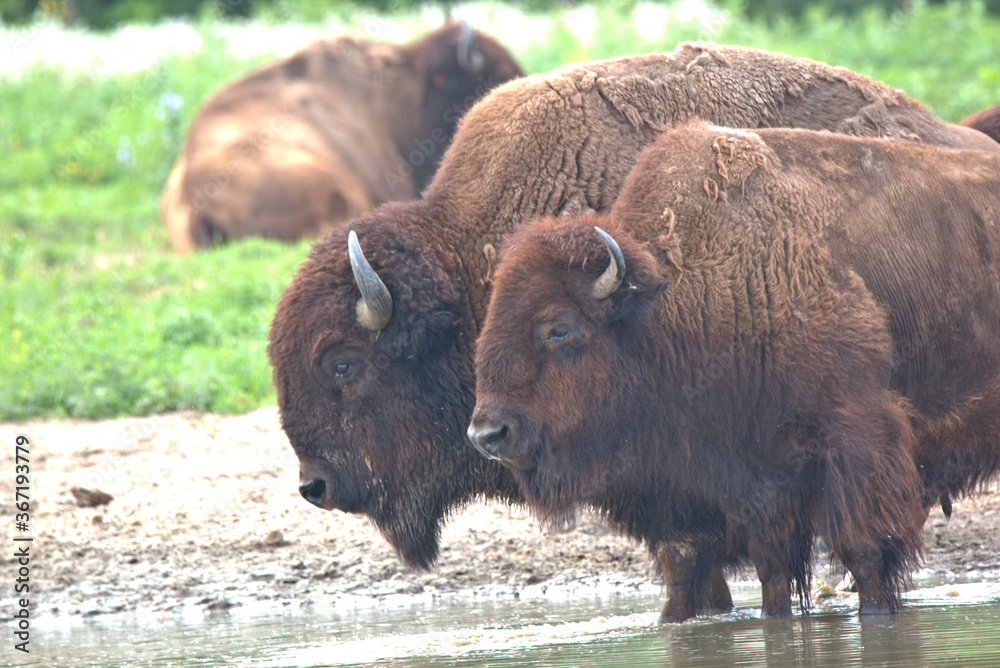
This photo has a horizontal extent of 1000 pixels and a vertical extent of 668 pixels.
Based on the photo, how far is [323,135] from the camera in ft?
43.3

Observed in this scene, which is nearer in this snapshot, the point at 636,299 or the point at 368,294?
the point at 636,299

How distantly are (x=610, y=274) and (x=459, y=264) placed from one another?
1.16 m

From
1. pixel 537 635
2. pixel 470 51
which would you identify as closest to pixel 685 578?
pixel 537 635

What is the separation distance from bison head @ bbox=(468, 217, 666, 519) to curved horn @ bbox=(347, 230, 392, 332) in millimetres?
592

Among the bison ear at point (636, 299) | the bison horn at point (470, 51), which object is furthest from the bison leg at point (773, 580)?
the bison horn at point (470, 51)

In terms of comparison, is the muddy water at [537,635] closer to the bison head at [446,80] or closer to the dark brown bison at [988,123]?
the dark brown bison at [988,123]

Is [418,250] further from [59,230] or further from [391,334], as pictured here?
[59,230]

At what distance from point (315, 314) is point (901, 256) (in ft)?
8.12

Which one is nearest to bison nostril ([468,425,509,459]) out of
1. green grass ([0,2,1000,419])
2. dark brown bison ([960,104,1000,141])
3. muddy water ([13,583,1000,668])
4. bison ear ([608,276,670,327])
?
bison ear ([608,276,670,327])

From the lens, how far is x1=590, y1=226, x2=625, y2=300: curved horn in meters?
4.65

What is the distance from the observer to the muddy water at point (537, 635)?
13.8ft

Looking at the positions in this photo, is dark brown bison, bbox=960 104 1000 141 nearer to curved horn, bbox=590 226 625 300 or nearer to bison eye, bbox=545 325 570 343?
curved horn, bbox=590 226 625 300

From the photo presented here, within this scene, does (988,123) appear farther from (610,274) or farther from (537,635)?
(537,635)

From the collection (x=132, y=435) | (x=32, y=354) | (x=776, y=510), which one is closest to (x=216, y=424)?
(x=132, y=435)
